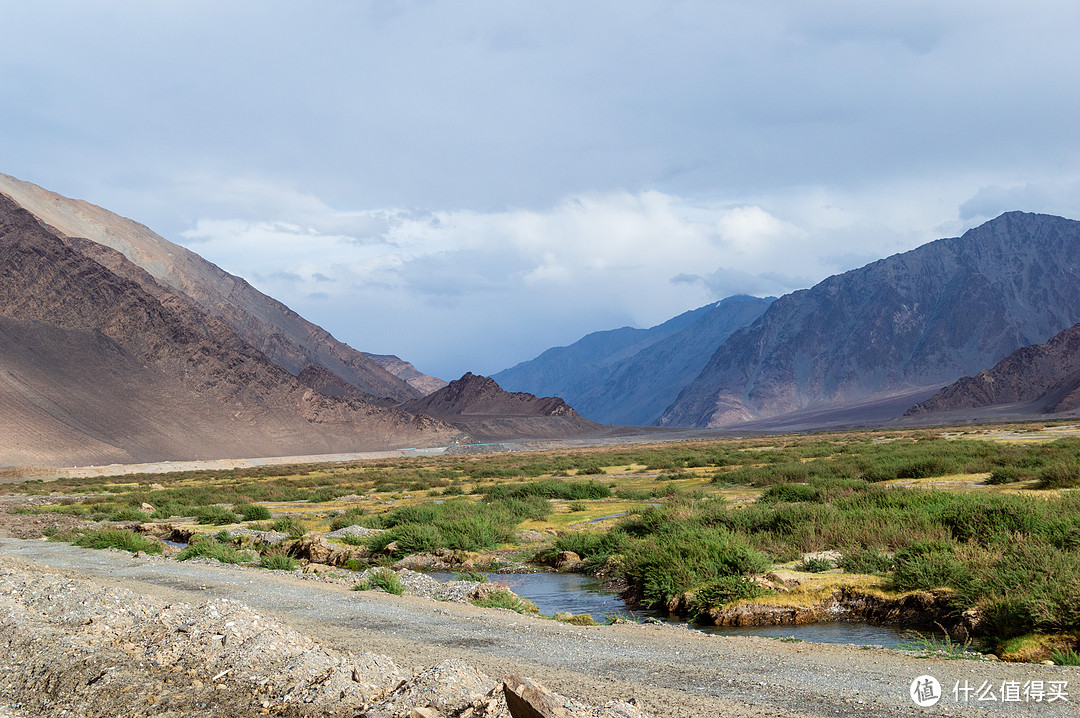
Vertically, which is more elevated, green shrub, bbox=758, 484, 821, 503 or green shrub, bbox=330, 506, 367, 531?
green shrub, bbox=758, 484, 821, 503

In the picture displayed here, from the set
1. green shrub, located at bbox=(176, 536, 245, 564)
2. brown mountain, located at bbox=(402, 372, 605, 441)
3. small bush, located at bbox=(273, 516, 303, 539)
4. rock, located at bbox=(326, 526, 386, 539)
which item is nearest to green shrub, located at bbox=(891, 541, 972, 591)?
green shrub, located at bbox=(176, 536, 245, 564)

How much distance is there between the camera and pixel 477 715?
632cm

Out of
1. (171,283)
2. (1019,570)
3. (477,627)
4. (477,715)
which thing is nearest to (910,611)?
(1019,570)

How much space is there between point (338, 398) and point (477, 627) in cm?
13621

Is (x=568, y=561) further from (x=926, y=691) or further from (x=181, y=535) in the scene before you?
(x=181, y=535)

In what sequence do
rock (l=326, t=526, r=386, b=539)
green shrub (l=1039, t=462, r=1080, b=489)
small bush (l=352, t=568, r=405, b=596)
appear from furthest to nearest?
rock (l=326, t=526, r=386, b=539)
green shrub (l=1039, t=462, r=1080, b=489)
small bush (l=352, t=568, r=405, b=596)

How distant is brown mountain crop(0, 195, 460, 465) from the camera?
9762cm

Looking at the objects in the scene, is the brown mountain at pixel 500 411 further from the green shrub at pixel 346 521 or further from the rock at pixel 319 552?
the rock at pixel 319 552

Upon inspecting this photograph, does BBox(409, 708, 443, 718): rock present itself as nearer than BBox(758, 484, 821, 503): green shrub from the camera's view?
Yes

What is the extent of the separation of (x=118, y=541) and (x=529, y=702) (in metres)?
21.5

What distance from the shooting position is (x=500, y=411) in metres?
187

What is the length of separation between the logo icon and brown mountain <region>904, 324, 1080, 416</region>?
166 m

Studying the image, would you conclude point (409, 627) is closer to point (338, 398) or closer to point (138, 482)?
point (138, 482)

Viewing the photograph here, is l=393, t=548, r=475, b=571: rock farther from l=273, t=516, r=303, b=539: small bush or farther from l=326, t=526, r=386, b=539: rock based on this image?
l=273, t=516, r=303, b=539: small bush
